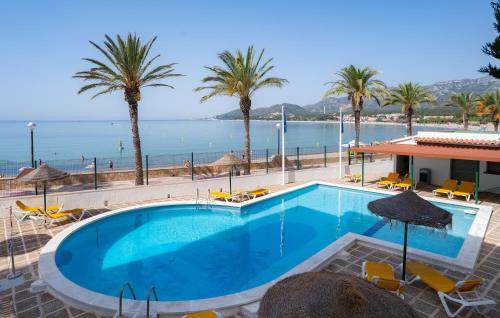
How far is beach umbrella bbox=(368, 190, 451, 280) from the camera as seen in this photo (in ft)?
22.3

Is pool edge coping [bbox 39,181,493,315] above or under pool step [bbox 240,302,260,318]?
above

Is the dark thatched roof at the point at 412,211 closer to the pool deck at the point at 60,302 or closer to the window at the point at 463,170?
the pool deck at the point at 60,302

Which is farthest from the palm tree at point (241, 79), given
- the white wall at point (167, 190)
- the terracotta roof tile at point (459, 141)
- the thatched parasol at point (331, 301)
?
the thatched parasol at point (331, 301)

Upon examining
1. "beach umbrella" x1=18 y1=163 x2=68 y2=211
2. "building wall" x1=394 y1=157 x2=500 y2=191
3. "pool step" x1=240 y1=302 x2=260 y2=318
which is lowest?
"pool step" x1=240 y1=302 x2=260 y2=318

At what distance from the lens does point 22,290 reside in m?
7.04

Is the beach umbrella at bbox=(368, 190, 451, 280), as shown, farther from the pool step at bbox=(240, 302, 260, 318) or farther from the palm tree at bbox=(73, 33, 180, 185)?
the palm tree at bbox=(73, 33, 180, 185)

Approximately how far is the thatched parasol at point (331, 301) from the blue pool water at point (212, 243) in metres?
5.33

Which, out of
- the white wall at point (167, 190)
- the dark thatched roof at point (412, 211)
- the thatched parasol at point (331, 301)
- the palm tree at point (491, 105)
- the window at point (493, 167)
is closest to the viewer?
the thatched parasol at point (331, 301)

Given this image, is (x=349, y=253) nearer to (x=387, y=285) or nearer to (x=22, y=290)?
(x=387, y=285)

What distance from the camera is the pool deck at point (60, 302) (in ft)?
20.5

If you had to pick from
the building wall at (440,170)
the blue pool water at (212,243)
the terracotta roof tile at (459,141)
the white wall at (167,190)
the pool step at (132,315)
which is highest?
the terracotta roof tile at (459,141)

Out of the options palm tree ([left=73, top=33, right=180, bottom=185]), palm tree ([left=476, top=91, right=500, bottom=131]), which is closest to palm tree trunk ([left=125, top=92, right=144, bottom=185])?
palm tree ([left=73, top=33, right=180, bottom=185])

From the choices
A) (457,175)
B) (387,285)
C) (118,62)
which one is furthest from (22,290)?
(457,175)

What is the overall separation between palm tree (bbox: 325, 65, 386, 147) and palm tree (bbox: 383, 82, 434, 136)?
16.1 feet
